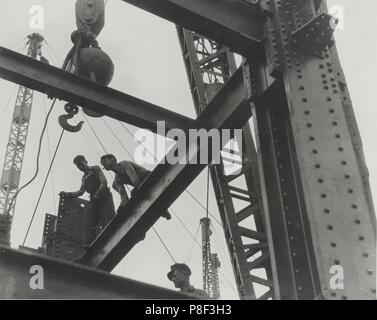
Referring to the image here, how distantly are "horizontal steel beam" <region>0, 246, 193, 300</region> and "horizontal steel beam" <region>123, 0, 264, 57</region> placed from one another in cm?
272

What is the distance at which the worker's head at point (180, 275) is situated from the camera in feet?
35.8

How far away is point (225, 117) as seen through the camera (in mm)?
7133

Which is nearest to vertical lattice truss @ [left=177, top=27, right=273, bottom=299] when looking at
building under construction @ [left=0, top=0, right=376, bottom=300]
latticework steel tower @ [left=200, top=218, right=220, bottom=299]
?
building under construction @ [left=0, top=0, right=376, bottom=300]

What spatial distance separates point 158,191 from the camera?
8.05 m

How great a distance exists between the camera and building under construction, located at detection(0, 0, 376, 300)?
488 cm

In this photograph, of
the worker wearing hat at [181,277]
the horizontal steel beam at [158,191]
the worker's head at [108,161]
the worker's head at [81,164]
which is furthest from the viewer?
the worker's head at [81,164]

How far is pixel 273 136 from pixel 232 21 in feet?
4.34

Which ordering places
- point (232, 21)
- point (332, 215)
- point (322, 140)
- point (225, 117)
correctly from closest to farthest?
point (332, 215) < point (322, 140) < point (232, 21) < point (225, 117)

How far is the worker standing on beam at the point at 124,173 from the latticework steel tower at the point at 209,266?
24129 mm

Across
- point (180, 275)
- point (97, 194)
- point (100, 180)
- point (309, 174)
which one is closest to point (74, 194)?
point (97, 194)

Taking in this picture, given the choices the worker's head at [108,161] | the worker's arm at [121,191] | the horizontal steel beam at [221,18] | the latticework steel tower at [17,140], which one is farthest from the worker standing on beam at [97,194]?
the latticework steel tower at [17,140]

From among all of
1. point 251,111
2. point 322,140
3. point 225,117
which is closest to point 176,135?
point 225,117

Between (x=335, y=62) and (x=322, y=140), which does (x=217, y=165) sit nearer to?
(x=335, y=62)

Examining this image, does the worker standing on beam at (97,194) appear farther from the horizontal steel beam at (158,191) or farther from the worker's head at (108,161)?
the horizontal steel beam at (158,191)
